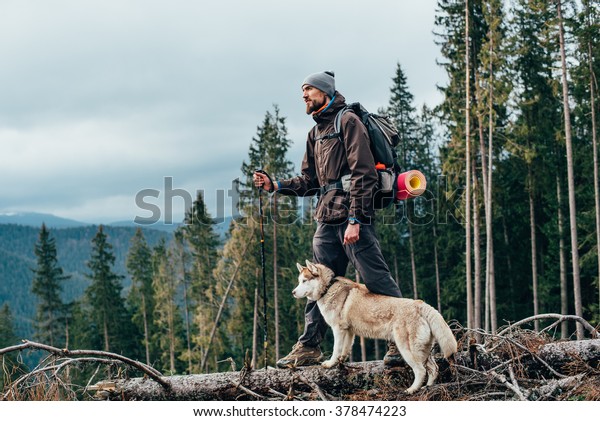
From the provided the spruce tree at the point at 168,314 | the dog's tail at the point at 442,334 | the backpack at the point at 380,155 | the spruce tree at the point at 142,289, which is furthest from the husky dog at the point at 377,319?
the spruce tree at the point at 142,289

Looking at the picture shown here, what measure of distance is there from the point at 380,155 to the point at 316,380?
251 cm

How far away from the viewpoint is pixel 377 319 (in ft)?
19.7

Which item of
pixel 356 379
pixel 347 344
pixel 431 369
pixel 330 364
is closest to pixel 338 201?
pixel 347 344

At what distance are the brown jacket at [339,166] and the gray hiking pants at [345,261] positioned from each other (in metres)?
0.19

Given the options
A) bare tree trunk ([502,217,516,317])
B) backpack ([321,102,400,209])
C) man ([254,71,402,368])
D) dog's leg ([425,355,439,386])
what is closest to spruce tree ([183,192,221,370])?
bare tree trunk ([502,217,516,317])

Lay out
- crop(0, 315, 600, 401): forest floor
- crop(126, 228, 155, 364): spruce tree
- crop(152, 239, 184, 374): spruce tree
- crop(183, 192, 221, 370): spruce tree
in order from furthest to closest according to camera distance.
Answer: crop(126, 228, 155, 364): spruce tree → crop(152, 239, 184, 374): spruce tree → crop(183, 192, 221, 370): spruce tree → crop(0, 315, 600, 401): forest floor

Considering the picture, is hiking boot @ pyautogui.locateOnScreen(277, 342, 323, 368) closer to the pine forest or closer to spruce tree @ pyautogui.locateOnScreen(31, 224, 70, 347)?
Answer: the pine forest

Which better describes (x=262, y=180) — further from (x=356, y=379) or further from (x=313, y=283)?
(x=356, y=379)

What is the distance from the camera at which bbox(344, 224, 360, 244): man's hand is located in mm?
6156

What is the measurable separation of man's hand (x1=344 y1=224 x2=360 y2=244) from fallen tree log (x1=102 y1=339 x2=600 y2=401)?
1290mm

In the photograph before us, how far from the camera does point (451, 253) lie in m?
38.1

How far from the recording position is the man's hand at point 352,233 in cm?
616

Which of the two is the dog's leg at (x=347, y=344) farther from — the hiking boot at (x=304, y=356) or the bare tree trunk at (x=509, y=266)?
the bare tree trunk at (x=509, y=266)
